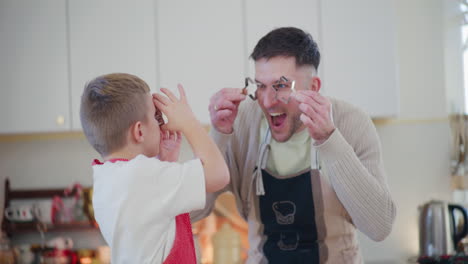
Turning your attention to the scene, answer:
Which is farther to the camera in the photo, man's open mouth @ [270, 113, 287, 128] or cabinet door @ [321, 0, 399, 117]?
cabinet door @ [321, 0, 399, 117]

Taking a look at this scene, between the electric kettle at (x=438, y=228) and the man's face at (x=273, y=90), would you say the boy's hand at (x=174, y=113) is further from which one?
the electric kettle at (x=438, y=228)

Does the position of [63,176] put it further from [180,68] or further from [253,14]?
[253,14]

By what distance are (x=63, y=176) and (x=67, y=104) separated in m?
0.56

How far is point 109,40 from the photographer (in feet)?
8.69

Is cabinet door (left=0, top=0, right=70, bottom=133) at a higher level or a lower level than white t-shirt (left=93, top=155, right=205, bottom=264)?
higher

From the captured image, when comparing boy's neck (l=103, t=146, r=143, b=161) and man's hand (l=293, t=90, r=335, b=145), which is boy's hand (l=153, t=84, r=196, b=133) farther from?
man's hand (l=293, t=90, r=335, b=145)

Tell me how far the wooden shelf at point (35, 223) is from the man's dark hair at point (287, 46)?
1.78 meters

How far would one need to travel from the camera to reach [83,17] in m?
2.66

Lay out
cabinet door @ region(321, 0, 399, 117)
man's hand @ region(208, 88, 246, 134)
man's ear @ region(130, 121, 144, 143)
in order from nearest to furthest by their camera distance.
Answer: man's ear @ region(130, 121, 144, 143)
man's hand @ region(208, 88, 246, 134)
cabinet door @ region(321, 0, 399, 117)

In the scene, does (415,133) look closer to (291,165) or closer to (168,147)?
(291,165)

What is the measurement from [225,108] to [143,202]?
507 mm

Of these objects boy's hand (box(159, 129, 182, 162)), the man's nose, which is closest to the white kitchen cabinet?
the man's nose

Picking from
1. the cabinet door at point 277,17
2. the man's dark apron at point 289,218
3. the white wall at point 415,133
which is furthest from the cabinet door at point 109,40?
the white wall at point 415,133

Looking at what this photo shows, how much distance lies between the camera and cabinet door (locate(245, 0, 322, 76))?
261 cm
